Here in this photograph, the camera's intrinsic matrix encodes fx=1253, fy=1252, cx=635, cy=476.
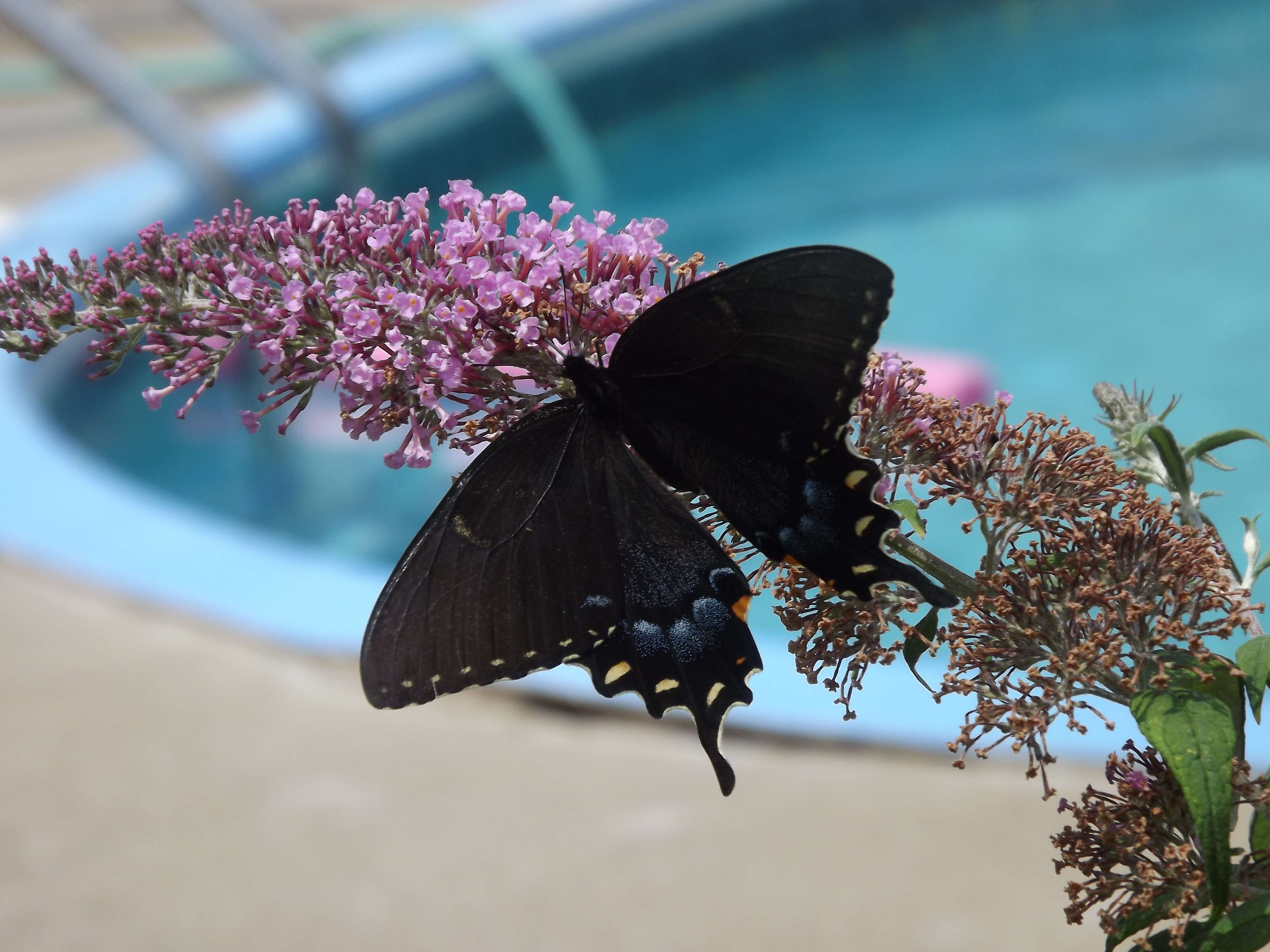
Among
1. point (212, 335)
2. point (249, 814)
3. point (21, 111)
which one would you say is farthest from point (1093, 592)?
point (21, 111)

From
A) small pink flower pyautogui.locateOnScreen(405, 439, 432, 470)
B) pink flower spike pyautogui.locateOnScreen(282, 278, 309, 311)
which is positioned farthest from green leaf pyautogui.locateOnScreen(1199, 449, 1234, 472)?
pink flower spike pyautogui.locateOnScreen(282, 278, 309, 311)

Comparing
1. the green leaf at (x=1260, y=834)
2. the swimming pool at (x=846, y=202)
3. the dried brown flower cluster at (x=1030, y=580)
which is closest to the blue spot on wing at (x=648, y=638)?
the dried brown flower cluster at (x=1030, y=580)

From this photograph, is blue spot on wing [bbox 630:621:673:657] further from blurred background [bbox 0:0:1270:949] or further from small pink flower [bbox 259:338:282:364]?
blurred background [bbox 0:0:1270:949]

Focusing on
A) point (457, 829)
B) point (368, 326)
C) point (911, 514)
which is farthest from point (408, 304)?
point (457, 829)

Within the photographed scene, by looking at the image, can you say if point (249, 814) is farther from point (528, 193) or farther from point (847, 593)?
point (528, 193)

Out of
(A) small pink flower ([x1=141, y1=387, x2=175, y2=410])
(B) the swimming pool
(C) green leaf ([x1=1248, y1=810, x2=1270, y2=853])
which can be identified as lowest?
(C) green leaf ([x1=1248, y1=810, x2=1270, y2=853])
